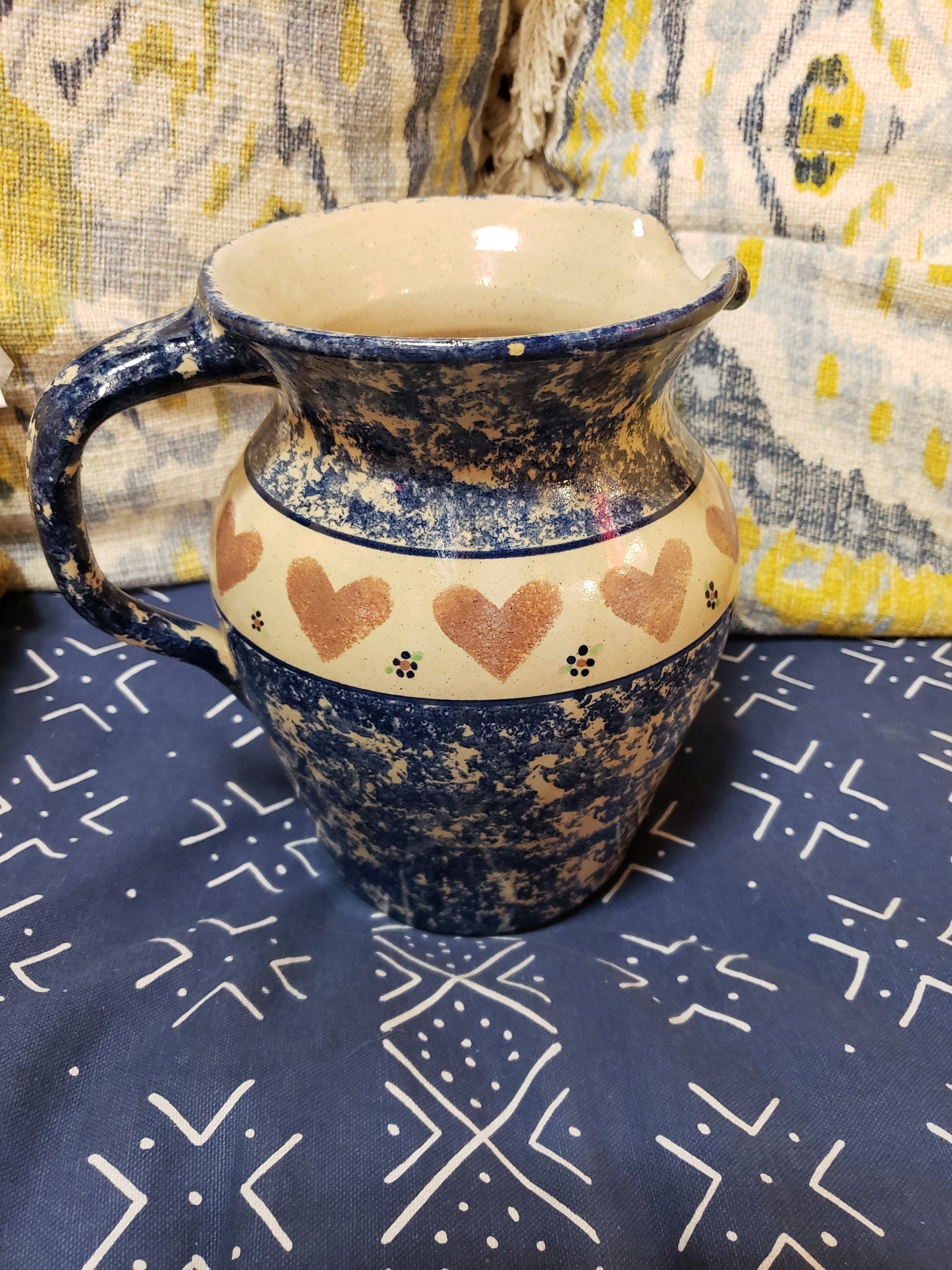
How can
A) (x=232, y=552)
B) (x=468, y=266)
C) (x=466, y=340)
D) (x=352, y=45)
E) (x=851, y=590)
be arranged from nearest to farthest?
(x=466, y=340)
(x=232, y=552)
(x=468, y=266)
(x=352, y=45)
(x=851, y=590)

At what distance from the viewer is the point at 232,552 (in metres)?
0.54

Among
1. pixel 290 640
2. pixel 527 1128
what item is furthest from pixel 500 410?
pixel 527 1128

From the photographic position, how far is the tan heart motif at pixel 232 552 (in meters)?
0.53

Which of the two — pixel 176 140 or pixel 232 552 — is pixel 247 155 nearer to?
pixel 176 140

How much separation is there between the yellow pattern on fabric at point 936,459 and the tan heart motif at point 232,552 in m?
0.62

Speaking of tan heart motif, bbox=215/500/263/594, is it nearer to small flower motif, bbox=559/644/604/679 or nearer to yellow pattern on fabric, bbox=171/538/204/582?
small flower motif, bbox=559/644/604/679

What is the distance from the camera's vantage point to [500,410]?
1.49 ft

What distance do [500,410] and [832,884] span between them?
1.43 ft

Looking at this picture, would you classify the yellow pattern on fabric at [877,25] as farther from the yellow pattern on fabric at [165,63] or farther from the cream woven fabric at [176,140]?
the yellow pattern on fabric at [165,63]

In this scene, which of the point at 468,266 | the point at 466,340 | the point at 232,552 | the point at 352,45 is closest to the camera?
the point at 466,340

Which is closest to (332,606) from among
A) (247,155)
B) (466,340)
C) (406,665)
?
(406,665)

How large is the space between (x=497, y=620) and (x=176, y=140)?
547 millimetres

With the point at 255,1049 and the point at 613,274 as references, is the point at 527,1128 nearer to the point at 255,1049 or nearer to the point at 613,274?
the point at 255,1049

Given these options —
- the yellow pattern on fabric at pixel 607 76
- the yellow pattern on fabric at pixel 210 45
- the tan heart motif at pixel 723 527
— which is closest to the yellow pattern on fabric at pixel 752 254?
the yellow pattern on fabric at pixel 607 76
